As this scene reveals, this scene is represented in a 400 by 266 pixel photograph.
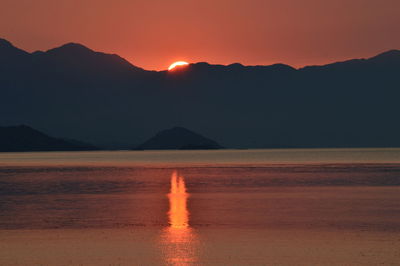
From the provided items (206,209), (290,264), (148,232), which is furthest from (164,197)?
(290,264)

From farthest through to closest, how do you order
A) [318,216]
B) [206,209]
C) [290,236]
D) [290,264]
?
[206,209] < [318,216] < [290,236] < [290,264]

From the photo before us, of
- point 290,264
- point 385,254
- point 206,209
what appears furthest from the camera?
point 206,209

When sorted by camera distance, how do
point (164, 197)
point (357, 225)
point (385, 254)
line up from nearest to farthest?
1. point (385, 254)
2. point (357, 225)
3. point (164, 197)

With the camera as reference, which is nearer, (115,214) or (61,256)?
(61,256)

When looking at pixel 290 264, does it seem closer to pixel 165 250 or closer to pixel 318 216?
pixel 165 250

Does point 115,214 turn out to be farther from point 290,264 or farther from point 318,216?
point 290,264

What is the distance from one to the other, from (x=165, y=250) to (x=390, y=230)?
10847 mm

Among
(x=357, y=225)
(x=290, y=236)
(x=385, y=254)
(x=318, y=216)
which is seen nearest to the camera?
(x=385, y=254)

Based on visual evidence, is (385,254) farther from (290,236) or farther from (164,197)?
(164,197)

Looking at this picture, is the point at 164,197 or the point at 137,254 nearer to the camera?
the point at 137,254

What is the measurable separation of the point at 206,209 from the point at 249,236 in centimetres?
1168

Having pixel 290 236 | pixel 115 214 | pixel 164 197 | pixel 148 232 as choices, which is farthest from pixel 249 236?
pixel 164 197

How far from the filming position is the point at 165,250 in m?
24.2

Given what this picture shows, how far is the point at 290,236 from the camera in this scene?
27.6 m
